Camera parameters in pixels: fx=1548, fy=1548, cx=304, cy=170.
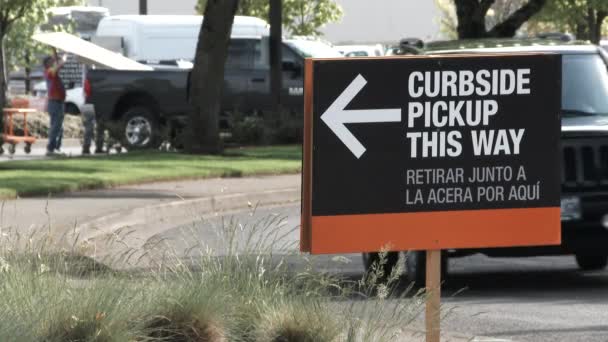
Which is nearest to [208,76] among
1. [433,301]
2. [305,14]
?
[433,301]

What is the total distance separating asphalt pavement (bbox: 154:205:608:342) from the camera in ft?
30.0

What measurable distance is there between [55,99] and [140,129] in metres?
1.83

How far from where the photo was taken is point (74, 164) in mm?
20859

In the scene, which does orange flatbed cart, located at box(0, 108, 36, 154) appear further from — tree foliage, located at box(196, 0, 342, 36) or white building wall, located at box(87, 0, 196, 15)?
white building wall, located at box(87, 0, 196, 15)

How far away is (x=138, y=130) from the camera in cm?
2781

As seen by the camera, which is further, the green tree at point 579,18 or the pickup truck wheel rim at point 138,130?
the green tree at point 579,18

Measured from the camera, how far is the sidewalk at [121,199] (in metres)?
14.3

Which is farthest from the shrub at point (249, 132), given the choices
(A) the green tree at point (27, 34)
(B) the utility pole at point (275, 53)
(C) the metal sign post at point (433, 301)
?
(C) the metal sign post at point (433, 301)

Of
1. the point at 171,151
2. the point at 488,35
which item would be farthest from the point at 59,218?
the point at 488,35

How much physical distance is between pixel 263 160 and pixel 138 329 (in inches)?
633

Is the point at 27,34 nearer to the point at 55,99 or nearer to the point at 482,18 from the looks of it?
the point at 55,99

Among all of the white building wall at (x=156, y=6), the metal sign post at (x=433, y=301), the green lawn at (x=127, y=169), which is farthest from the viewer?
the white building wall at (x=156, y=6)

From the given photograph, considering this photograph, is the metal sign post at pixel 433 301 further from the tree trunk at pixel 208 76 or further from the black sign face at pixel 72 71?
the black sign face at pixel 72 71

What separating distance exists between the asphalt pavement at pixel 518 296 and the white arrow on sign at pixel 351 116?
0.68 m
